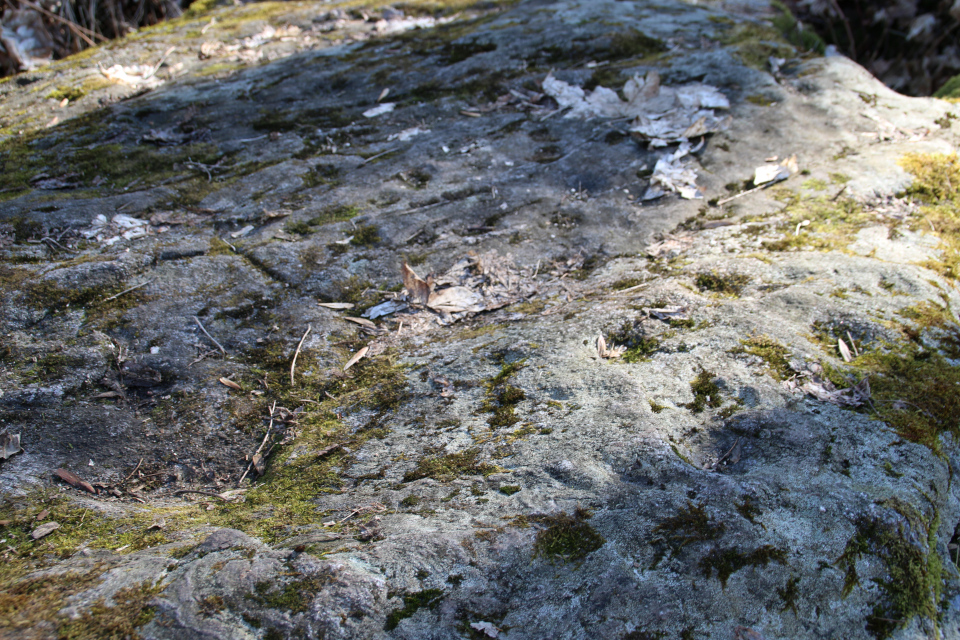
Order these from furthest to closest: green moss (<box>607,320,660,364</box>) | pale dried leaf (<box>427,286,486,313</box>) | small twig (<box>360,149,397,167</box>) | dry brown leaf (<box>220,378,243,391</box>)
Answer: small twig (<box>360,149,397,167</box>)
pale dried leaf (<box>427,286,486,313</box>)
dry brown leaf (<box>220,378,243,391</box>)
green moss (<box>607,320,660,364</box>)

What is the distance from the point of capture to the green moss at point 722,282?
10.0 ft

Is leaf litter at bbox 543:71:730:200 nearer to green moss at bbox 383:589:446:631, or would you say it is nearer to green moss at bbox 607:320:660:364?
green moss at bbox 607:320:660:364

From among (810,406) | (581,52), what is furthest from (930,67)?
(810,406)

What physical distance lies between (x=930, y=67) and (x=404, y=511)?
10367 millimetres

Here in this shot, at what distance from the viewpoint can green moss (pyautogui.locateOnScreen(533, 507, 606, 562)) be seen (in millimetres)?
Result: 1789

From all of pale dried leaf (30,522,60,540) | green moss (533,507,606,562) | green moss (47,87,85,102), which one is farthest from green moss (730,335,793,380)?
green moss (47,87,85,102)

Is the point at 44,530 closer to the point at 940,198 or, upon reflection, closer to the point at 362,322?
the point at 362,322

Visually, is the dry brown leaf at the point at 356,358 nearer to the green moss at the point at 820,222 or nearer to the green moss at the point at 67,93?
the green moss at the point at 820,222

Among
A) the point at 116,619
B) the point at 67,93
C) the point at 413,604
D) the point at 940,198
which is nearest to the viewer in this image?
the point at 116,619

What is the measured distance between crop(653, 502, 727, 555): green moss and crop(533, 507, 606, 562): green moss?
0.72ft

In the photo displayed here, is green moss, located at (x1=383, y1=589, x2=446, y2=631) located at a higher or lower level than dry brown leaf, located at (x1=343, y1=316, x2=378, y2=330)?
lower

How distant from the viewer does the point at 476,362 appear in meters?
2.84

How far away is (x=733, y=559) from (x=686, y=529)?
165 mm

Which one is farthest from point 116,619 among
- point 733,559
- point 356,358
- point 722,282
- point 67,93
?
point 67,93
